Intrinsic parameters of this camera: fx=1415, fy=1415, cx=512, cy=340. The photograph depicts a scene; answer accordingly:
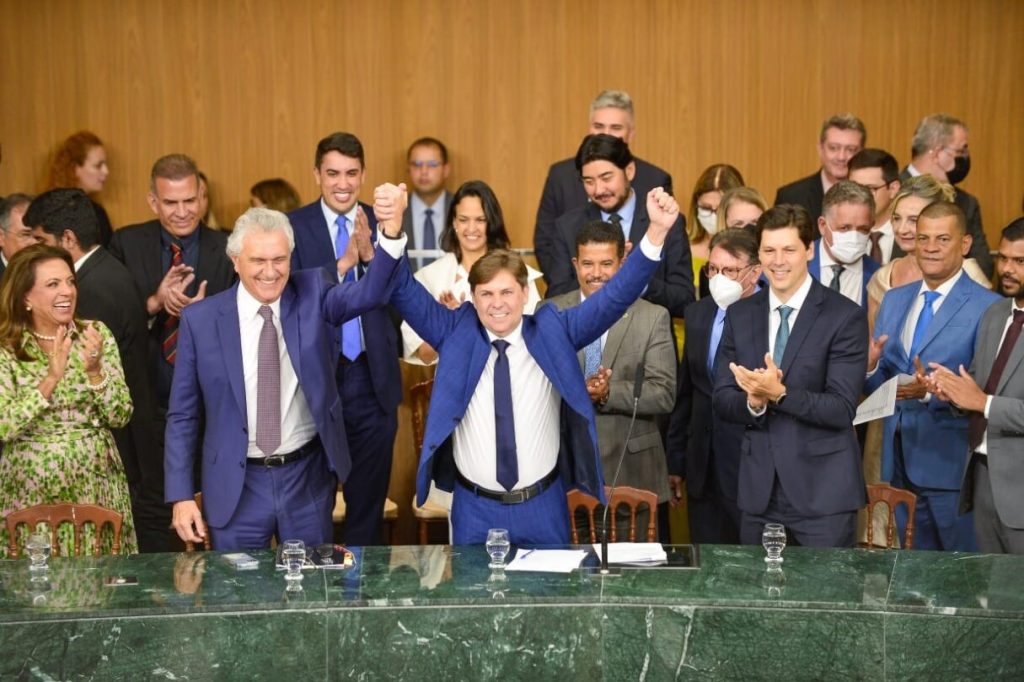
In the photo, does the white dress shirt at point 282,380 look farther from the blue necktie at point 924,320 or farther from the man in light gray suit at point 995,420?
the blue necktie at point 924,320

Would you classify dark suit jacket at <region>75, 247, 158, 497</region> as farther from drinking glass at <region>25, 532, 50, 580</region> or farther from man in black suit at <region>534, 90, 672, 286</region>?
man in black suit at <region>534, 90, 672, 286</region>

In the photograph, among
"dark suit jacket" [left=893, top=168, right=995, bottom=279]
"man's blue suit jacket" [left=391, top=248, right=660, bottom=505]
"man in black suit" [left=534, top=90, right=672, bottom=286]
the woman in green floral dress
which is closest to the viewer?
"man's blue suit jacket" [left=391, top=248, right=660, bottom=505]

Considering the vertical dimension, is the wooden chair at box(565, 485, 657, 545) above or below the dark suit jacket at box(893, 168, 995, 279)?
below

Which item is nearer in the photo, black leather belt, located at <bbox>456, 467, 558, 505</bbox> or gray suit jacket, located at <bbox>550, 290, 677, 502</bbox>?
black leather belt, located at <bbox>456, 467, 558, 505</bbox>

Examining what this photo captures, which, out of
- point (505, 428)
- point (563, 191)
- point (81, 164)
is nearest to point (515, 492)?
point (505, 428)

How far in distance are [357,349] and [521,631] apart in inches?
75.2

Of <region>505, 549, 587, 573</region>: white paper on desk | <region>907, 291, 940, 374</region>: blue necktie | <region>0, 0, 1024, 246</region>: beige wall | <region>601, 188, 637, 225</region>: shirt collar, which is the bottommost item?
<region>505, 549, 587, 573</region>: white paper on desk

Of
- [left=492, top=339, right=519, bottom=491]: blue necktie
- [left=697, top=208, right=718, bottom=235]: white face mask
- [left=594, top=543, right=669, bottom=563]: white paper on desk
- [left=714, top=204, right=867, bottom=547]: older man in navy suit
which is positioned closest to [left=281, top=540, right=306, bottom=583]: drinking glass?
[left=492, top=339, right=519, bottom=491]: blue necktie

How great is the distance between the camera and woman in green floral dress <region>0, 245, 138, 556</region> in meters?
4.59

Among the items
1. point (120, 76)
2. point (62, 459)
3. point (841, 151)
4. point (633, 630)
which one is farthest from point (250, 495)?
point (120, 76)

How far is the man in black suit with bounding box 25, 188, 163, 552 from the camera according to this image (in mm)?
5215

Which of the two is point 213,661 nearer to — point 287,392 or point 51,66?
point 287,392

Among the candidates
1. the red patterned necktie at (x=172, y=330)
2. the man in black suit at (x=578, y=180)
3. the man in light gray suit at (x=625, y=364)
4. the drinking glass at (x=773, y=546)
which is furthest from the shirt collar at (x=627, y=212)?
the drinking glass at (x=773, y=546)

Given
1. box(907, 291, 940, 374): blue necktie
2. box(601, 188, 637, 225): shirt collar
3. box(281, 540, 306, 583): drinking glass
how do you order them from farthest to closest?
box(601, 188, 637, 225): shirt collar, box(907, 291, 940, 374): blue necktie, box(281, 540, 306, 583): drinking glass
